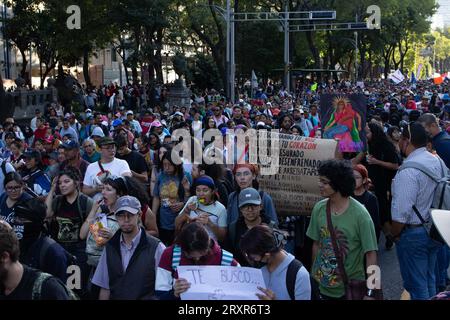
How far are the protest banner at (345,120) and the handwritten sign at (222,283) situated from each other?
5.16 m

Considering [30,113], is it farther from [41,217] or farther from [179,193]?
[41,217]

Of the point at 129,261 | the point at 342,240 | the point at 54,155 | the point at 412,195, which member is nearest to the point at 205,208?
the point at 129,261

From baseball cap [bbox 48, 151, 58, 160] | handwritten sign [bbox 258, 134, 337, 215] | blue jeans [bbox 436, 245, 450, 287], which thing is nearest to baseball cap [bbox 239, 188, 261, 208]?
handwritten sign [bbox 258, 134, 337, 215]

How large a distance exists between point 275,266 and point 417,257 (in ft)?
6.44

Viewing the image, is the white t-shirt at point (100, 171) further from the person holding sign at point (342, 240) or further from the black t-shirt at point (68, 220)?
the person holding sign at point (342, 240)

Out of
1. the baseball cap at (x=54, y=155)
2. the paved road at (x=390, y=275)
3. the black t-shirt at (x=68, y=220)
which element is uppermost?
the baseball cap at (x=54, y=155)

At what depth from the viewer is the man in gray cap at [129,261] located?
4953mm

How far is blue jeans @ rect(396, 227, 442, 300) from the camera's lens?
600cm

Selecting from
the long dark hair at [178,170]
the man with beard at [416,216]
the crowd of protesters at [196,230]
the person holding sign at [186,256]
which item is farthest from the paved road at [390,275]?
the person holding sign at [186,256]

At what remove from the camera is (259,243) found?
4387 millimetres

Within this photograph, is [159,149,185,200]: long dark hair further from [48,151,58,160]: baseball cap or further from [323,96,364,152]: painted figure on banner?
[48,151,58,160]: baseball cap
